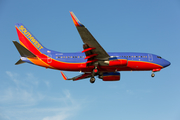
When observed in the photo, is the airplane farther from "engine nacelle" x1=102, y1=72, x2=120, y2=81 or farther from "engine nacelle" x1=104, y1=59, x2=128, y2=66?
"engine nacelle" x1=102, y1=72, x2=120, y2=81

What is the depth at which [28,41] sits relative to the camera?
54250 mm

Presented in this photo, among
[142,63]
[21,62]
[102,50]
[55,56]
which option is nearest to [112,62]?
[102,50]

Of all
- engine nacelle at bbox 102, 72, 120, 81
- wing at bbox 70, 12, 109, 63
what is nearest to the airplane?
wing at bbox 70, 12, 109, 63

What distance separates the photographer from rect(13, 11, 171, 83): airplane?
50.2 metres

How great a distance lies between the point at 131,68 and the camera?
53.0 metres

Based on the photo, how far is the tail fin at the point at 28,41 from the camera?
53.7m

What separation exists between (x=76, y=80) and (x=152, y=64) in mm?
17000

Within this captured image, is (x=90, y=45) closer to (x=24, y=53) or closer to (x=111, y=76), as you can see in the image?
(x=111, y=76)

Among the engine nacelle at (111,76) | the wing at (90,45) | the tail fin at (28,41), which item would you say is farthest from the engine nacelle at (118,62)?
the tail fin at (28,41)

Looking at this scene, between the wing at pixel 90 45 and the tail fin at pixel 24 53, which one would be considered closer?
the wing at pixel 90 45

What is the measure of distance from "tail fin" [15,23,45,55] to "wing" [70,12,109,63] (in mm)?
10342

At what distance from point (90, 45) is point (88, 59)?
4.13m

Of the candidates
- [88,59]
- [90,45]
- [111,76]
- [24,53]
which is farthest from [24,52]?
[111,76]

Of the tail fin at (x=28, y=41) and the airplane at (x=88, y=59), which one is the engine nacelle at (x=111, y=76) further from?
the tail fin at (x=28, y=41)
